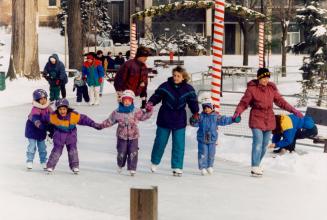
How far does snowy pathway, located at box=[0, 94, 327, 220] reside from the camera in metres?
9.67

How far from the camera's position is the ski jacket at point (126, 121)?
1205cm

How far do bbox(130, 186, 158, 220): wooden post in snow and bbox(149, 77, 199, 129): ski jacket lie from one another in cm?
546

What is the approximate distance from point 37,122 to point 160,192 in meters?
2.30

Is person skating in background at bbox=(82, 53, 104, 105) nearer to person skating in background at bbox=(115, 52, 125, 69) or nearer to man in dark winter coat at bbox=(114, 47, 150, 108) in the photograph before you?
man in dark winter coat at bbox=(114, 47, 150, 108)

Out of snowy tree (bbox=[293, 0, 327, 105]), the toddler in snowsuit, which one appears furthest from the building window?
the toddler in snowsuit

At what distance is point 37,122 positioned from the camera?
39.6 ft

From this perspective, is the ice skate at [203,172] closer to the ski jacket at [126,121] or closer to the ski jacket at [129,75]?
the ski jacket at [126,121]

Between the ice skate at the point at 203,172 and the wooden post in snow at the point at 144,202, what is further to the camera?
the ice skate at the point at 203,172

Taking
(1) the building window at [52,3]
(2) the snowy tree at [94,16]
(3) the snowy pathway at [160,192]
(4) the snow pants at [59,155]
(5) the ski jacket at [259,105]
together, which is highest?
(1) the building window at [52,3]

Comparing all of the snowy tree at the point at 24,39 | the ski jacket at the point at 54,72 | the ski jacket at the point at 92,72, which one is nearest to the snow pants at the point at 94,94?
the ski jacket at the point at 92,72

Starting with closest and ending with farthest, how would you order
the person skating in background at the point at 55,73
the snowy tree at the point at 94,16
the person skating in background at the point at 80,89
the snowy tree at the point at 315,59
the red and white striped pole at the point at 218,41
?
the red and white striped pole at the point at 218,41 < the person skating in background at the point at 55,73 < the person skating in background at the point at 80,89 < the snowy tree at the point at 315,59 < the snowy tree at the point at 94,16

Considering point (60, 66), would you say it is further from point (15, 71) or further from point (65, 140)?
point (65, 140)

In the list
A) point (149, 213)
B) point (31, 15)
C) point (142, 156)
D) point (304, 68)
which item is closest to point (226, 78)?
point (304, 68)

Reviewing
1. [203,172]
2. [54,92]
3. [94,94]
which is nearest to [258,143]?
[203,172]
